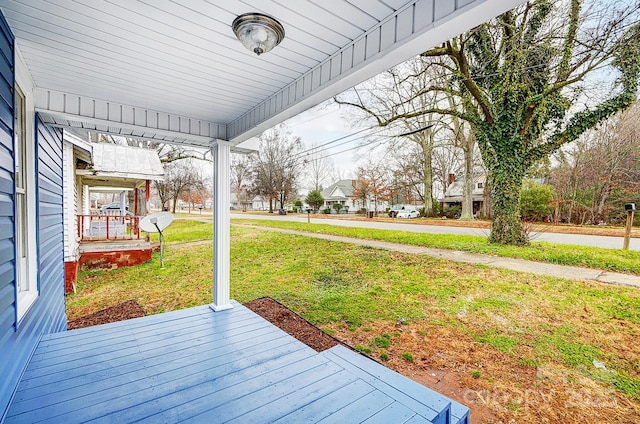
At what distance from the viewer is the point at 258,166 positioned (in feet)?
77.3

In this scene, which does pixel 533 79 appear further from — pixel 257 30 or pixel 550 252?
pixel 257 30

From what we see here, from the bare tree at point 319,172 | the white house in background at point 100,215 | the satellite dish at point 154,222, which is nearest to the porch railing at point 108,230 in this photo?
the white house in background at point 100,215

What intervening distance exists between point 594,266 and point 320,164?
2719 cm

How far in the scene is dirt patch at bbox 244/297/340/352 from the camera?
11.8ft

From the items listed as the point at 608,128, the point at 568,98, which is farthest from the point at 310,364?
the point at 608,128

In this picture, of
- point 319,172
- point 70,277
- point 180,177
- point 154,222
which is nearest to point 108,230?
point 154,222

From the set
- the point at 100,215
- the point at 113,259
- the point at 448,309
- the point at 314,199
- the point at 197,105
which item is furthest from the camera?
the point at 314,199

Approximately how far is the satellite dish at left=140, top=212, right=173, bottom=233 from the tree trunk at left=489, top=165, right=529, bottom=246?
8.36 meters

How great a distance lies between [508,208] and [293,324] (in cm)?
612

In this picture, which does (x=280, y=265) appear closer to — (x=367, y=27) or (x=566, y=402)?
(x=566, y=402)

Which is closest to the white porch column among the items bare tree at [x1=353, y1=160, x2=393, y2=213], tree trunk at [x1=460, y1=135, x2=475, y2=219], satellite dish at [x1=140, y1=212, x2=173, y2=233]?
satellite dish at [x1=140, y1=212, x2=173, y2=233]

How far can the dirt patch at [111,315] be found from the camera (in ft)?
14.1

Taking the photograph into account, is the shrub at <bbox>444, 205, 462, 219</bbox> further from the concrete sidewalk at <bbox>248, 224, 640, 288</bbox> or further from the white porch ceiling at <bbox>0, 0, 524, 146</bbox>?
the white porch ceiling at <bbox>0, 0, 524, 146</bbox>

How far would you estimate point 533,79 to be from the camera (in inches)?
256
